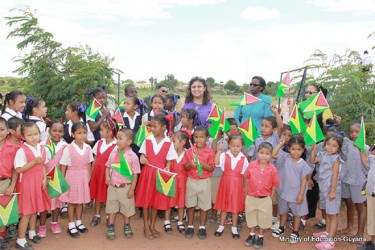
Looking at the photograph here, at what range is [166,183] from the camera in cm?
433

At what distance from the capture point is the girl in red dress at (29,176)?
396 cm

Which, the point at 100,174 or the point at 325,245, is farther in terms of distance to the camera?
the point at 100,174

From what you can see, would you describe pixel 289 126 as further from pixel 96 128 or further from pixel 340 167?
pixel 96 128

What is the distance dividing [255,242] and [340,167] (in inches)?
55.2

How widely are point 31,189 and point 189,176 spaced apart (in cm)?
191

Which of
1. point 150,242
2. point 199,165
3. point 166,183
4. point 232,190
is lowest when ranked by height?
point 150,242

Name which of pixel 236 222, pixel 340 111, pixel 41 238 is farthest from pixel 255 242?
pixel 340 111

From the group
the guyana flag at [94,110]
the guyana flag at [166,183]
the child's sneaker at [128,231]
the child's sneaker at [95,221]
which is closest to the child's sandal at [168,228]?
the child's sneaker at [128,231]

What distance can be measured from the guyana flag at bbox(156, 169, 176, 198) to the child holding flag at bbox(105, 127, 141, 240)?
278 mm

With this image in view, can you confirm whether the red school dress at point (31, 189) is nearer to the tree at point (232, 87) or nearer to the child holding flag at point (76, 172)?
the child holding flag at point (76, 172)

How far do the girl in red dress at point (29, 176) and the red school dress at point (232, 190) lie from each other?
220 cm

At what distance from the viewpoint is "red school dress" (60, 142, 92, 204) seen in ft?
14.6

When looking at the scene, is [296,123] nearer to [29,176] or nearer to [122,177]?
[122,177]

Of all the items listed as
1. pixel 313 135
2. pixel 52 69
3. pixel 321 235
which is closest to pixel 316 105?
pixel 313 135
